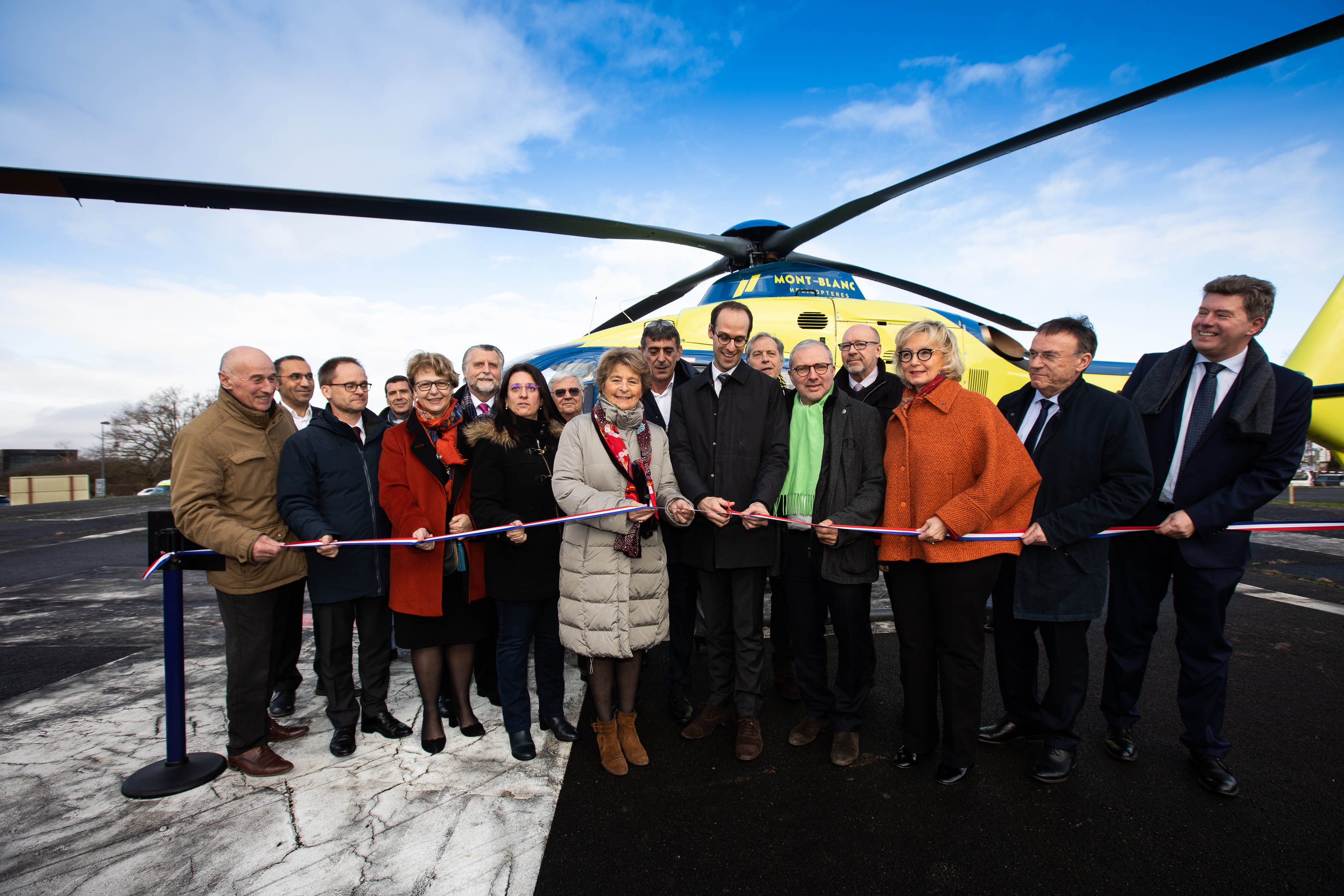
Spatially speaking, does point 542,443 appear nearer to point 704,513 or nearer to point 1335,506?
point 704,513

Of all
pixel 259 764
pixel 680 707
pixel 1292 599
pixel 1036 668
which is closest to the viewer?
pixel 259 764

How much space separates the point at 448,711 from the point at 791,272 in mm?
5428

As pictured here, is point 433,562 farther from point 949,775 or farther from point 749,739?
point 949,775

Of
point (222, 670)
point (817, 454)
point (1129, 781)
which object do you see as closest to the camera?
point (1129, 781)

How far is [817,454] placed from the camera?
3211 millimetres

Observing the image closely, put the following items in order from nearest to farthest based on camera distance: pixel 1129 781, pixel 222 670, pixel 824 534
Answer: pixel 1129 781, pixel 824 534, pixel 222 670

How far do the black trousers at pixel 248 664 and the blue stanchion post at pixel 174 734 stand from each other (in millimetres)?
157

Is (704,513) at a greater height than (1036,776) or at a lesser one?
greater

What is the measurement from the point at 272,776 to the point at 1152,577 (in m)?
4.40

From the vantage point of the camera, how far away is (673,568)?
3621 millimetres

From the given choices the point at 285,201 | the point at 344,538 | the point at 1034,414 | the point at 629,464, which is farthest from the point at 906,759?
the point at 285,201

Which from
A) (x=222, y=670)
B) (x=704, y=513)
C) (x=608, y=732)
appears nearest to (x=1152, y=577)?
(x=704, y=513)

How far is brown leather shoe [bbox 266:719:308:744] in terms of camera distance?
3271 millimetres

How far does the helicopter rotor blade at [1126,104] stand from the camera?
11.6ft
